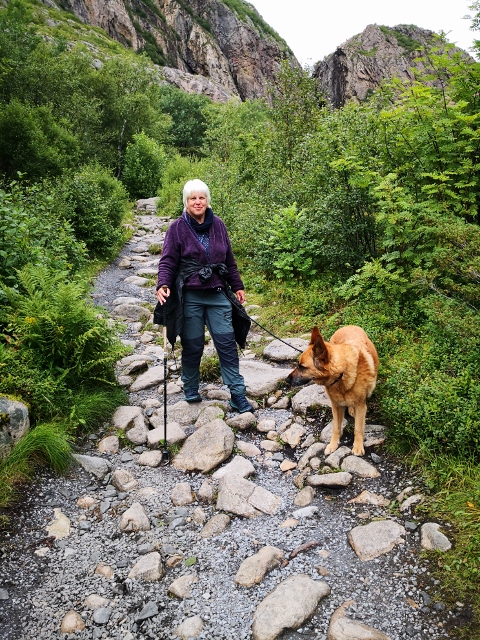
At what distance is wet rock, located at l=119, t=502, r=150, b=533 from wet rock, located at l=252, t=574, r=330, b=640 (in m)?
1.40

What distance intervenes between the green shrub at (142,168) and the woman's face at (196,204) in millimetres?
21683

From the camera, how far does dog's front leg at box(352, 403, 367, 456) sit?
4.43 metres

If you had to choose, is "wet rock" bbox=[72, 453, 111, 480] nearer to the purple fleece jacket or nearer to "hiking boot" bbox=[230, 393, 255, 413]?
"hiking boot" bbox=[230, 393, 255, 413]

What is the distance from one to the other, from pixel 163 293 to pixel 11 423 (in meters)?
2.15

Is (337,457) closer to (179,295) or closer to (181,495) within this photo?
(181,495)

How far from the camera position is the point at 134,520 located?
13.0ft

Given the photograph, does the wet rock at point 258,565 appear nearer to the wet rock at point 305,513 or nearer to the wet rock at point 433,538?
the wet rock at point 305,513

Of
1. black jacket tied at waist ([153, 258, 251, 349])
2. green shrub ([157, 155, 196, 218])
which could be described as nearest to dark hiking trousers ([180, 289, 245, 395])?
black jacket tied at waist ([153, 258, 251, 349])

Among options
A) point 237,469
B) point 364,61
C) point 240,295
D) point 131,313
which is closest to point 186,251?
point 240,295

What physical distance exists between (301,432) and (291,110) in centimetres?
1244

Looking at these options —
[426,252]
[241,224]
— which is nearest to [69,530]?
[426,252]

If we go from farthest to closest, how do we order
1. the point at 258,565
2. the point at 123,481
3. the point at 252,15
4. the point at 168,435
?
1. the point at 252,15
2. the point at 168,435
3. the point at 123,481
4. the point at 258,565

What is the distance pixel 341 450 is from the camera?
4.56 metres

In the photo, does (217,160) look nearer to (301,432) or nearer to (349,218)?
(349,218)
